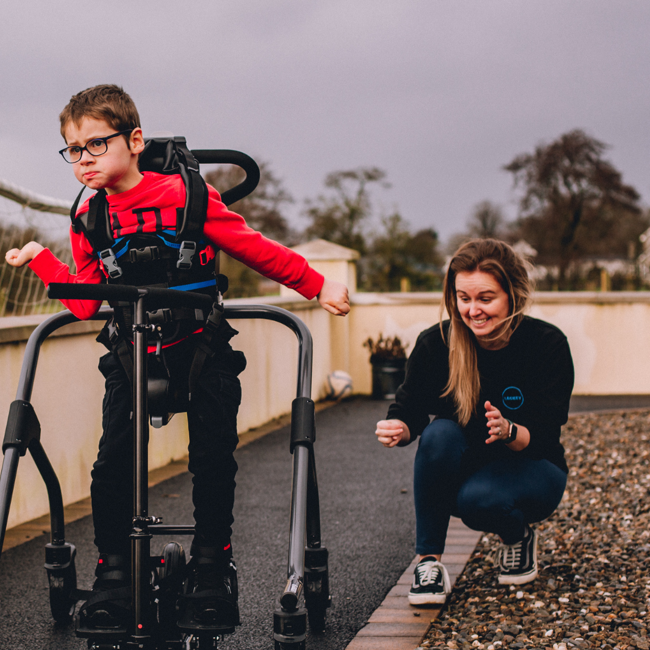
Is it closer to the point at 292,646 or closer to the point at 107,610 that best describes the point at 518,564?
the point at 292,646

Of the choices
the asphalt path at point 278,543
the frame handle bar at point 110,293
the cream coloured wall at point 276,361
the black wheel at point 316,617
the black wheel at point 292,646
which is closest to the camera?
the frame handle bar at point 110,293

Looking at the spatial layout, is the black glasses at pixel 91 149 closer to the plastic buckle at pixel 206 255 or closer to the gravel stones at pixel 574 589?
the plastic buckle at pixel 206 255

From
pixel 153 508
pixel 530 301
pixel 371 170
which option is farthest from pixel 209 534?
pixel 371 170

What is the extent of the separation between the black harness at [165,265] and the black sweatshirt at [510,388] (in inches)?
36.7

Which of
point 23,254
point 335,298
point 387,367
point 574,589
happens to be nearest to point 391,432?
point 335,298

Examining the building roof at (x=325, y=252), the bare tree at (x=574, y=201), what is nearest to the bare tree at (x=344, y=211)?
the bare tree at (x=574, y=201)

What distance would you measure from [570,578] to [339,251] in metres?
7.12

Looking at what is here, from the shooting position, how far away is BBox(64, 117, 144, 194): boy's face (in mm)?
2061

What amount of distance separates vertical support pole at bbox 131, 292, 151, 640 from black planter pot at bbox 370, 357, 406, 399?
7256mm

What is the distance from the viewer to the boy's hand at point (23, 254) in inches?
83.4

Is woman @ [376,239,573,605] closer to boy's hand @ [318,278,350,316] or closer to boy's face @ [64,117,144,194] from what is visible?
boy's hand @ [318,278,350,316]

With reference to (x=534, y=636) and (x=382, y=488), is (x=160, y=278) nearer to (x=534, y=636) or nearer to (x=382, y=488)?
(x=534, y=636)

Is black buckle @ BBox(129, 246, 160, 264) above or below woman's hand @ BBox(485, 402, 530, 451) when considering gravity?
above

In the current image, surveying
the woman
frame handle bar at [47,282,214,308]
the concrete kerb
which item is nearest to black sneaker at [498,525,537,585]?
the woman
